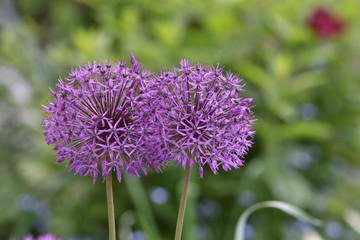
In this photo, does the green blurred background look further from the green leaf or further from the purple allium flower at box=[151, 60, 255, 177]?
the purple allium flower at box=[151, 60, 255, 177]

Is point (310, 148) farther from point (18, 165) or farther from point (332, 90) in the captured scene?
point (18, 165)

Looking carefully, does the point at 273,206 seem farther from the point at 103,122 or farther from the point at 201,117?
the point at 103,122

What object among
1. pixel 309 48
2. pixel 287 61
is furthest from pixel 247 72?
pixel 309 48

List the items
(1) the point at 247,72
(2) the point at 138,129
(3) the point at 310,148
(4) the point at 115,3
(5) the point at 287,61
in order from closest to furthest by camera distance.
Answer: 1. (2) the point at 138,129
2. (1) the point at 247,72
3. (5) the point at 287,61
4. (3) the point at 310,148
5. (4) the point at 115,3

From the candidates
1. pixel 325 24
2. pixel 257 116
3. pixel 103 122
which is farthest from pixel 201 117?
pixel 325 24

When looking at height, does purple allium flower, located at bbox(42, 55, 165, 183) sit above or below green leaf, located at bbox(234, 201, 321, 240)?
above

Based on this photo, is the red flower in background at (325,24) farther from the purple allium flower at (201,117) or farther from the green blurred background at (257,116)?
the purple allium flower at (201,117)

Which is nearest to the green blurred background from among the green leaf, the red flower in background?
the red flower in background
